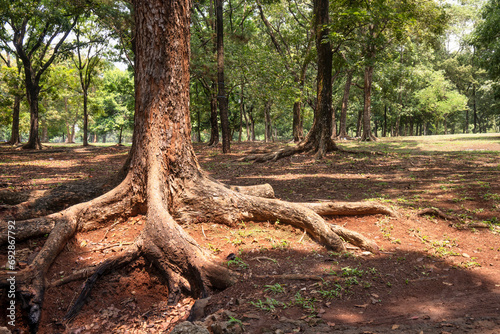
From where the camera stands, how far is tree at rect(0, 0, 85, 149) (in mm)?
17906

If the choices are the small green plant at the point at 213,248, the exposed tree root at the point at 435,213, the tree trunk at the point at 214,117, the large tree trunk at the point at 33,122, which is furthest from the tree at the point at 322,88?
the large tree trunk at the point at 33,122

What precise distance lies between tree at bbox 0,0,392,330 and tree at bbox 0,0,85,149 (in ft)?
48.9

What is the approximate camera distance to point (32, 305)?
3043mm

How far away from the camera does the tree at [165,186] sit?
4.06 meters

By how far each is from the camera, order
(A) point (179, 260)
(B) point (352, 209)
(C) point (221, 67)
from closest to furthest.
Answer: (A) point (179, 260) < (B) point (352, 209) < (C) point (221, 67)

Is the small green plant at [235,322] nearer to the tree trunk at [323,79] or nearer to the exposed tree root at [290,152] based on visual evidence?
the exposed tree root at [290,152]

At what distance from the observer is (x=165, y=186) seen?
4.74 metres

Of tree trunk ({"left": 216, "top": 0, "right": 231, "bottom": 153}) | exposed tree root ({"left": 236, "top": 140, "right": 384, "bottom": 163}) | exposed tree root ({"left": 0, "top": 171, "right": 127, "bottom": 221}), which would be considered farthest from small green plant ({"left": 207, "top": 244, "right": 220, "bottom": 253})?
tree trunk ({"left": 216, "top": 0, "right": 231, "bottom": 153})

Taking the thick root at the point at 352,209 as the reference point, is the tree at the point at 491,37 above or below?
above

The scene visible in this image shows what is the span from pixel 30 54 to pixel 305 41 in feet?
69.0

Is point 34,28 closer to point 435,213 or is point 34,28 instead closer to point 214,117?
point 214,117

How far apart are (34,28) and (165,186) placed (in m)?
23.6

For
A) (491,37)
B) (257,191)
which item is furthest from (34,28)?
(491,37)

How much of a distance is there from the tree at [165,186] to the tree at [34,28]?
14.9 meters
